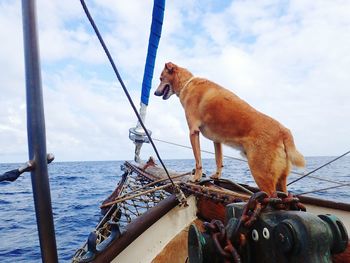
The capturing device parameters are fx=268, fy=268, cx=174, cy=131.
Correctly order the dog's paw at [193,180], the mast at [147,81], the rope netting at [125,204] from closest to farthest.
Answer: the rope netting at [125,204], the dog's paw at [193,180], the mast at [147,81]

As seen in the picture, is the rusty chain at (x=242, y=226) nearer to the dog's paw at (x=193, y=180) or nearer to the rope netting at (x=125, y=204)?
the rope netting at (x=125, y=204)

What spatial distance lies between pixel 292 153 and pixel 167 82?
2.52 meters

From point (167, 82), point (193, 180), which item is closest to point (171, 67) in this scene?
point (167, 82)

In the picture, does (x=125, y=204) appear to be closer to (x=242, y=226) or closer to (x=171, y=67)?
(x=171, y=67)

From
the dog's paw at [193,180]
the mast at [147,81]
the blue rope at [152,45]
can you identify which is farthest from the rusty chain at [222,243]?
the mast at [147,81]

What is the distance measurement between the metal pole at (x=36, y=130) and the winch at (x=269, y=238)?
1.96 feet

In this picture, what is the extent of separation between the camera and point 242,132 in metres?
3.55

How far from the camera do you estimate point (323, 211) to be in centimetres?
302

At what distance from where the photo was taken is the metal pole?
1.07m

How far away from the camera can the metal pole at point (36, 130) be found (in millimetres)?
1069

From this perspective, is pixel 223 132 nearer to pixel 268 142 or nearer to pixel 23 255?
pixel 268 142

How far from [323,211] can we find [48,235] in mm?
2942

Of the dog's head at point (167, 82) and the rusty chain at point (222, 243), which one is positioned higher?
the dog's head at point (167, 82)

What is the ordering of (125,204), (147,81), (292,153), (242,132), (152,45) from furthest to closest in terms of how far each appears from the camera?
1. (147,81)
2. (152,45)
3. (125,204)
4. (242,132)
5. (292,153)
